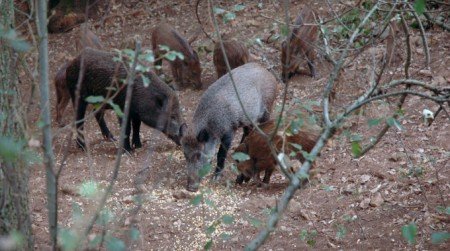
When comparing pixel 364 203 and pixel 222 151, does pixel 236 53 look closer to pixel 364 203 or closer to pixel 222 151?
pixel 222 151

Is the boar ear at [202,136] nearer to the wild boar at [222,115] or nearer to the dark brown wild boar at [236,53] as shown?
the wild boar at [222,115]

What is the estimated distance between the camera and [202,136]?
7254 millimetres

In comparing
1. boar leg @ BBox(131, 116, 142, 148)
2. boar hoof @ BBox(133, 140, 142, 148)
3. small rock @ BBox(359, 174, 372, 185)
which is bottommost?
boar hoof @ BBox(133, 140, 142, 148)

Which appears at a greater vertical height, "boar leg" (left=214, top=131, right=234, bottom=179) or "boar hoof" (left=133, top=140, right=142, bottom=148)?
"boar leg" (left=214, top=131, right=234, bottom=179)

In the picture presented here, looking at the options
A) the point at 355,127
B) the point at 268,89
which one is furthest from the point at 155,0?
the point at 355,127

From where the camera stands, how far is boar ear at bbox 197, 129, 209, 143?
284 inches

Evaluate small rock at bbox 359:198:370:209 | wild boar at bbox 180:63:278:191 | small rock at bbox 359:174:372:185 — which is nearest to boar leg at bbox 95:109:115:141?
wild boar at bbox 180:63:278:191

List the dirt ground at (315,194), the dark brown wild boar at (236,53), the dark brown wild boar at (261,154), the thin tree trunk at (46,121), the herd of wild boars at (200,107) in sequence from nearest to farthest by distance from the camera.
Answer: the thin tree trunk at (46,121)
the dirt ground at (315,194)
the dark brown wild boar at (261,154)
the herd of wild boars at (200,107)
the dark brown wild boar at (236,53)

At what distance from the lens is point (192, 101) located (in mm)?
9438

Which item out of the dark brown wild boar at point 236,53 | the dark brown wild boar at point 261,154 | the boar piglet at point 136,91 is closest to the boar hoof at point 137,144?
the boar piglet at point 136,91

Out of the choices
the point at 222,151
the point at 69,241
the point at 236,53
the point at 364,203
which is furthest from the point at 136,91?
the point at 69,241

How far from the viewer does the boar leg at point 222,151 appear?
7153 mm

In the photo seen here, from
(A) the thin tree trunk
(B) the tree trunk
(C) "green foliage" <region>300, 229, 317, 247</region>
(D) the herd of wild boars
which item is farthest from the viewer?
(D) the herd of wild boars

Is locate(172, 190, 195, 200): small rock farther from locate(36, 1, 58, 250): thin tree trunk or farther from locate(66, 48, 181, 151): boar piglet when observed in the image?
locate(36, 1, 58, 250): thin tree trunk
